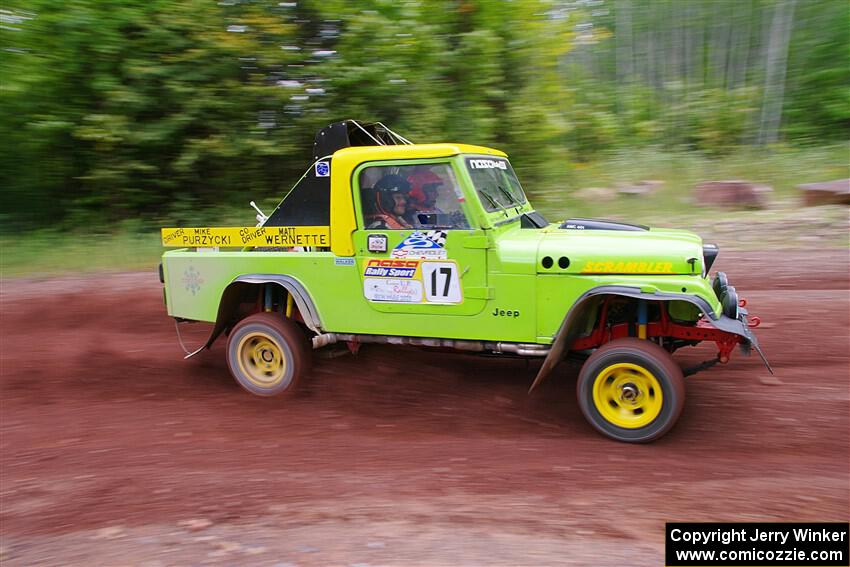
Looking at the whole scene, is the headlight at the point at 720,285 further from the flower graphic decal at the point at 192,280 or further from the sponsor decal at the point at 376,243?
the flower graphic decal at the point at 192,280

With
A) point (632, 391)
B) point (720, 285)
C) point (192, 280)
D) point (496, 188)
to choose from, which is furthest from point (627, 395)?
point (192, 280)

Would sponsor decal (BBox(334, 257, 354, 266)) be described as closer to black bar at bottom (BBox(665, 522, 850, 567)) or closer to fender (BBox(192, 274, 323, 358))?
fender (BBox(192, 274, 323, 358))

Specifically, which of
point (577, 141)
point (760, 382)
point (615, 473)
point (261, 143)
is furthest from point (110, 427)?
point (577, 141)

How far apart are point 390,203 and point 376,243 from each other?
1.06 feet

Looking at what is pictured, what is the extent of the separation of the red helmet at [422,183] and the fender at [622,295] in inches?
52.3

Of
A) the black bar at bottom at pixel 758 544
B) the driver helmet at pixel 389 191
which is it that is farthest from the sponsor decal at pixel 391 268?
the black bar at bottom at pixel 758 544

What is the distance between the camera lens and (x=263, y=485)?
12.9ft

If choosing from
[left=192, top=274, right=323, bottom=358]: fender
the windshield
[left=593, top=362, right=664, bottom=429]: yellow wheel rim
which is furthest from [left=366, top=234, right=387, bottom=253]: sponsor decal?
[left=593, top=362, right=664, bottom=429]: yellow wheel rim

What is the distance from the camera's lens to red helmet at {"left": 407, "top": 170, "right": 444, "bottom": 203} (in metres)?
4.67

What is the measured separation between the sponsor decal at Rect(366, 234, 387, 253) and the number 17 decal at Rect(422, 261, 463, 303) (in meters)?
0.35

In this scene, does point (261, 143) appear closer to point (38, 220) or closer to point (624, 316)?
point (38, 220)

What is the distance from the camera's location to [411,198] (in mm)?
4777

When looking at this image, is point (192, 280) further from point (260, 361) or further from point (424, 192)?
point (424, 192)

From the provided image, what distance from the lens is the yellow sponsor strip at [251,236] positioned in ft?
16.8
